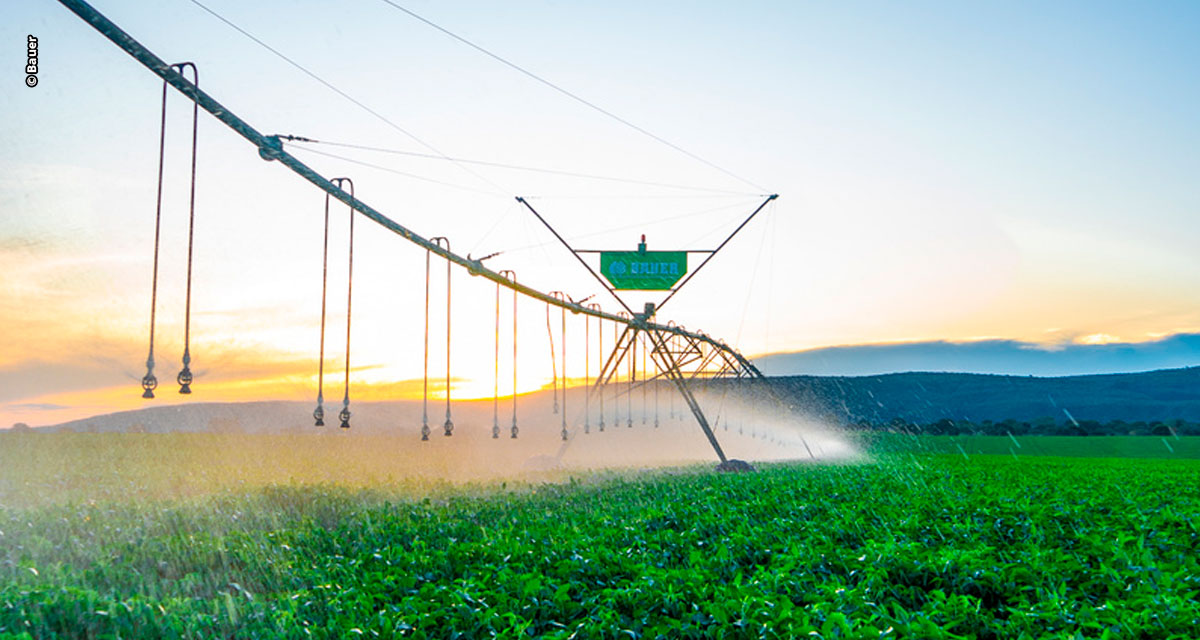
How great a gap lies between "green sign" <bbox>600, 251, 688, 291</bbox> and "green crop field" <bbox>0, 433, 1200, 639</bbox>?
885 cm

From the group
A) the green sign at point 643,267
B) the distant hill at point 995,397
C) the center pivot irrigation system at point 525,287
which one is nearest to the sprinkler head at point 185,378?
the center pivot irrigation system at point 525,287

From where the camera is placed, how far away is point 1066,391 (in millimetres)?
188375

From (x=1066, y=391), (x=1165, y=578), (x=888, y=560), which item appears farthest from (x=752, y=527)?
(x=1066, y=391)

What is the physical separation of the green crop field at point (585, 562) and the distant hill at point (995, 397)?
5763 inches

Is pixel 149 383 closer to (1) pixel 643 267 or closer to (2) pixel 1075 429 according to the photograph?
(1) pixel 643 267

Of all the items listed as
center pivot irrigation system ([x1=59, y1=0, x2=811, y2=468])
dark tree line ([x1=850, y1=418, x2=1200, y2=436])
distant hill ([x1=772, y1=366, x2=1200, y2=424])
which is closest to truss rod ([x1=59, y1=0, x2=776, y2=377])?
center pivot irrigation system ([x1=59, y1=0, x2=811, y2=468])

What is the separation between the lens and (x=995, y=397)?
185500 mm

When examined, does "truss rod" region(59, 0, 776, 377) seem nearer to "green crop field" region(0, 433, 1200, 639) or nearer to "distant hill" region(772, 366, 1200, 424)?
"green crop field" region(0, 433, 1200, 639)

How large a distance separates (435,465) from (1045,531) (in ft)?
84.9

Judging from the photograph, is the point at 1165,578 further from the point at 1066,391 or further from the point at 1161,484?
the point at 1066,391

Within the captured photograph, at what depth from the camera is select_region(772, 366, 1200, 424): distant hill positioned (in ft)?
561

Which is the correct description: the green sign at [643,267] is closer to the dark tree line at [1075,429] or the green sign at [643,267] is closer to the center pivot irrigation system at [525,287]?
the center pivot irrigation system at [525,287]

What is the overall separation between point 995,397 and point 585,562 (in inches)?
7586

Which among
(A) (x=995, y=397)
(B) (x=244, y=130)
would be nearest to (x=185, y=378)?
Answer: (B) (x=244, y=130)
